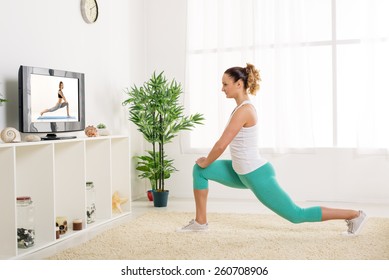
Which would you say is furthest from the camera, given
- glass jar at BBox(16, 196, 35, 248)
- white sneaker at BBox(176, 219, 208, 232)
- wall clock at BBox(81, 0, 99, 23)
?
wall clock at BBox(81, 0, 99, 23)

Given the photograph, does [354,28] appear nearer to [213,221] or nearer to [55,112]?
[213,221]

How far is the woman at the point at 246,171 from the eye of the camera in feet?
9.36

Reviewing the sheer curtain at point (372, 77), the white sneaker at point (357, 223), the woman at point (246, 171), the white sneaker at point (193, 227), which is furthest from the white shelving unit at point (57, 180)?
the sheer curtain at point (372, 77)

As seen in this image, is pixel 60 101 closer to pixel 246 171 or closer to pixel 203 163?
pixel 203 163

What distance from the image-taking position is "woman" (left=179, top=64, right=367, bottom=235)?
2852mm

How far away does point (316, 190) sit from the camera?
4.71 metres

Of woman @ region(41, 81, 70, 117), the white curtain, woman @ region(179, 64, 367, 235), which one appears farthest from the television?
the white curtain

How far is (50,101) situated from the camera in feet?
10.5

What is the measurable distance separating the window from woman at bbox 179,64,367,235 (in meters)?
1.73

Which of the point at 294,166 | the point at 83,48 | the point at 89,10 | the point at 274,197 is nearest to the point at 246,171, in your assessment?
the point at 274,197

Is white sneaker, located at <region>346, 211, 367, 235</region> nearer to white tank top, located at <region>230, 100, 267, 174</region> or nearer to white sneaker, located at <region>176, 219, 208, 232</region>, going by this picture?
white tank top, located at <region>230, 100, 267, 174</region>

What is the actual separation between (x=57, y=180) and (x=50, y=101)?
1.92 feet

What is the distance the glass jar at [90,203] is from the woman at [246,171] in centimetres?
76
